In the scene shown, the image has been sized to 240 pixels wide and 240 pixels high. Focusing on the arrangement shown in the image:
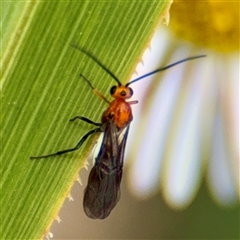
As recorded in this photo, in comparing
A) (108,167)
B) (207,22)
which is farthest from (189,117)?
(108,167)

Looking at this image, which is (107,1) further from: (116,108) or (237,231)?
(237,231)

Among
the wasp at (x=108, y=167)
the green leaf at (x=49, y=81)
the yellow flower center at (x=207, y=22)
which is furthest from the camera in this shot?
the yellow flower center at (x=207, y=22)

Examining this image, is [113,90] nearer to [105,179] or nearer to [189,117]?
[105,179]

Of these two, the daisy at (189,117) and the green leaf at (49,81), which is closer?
the green leaf at (49,81)

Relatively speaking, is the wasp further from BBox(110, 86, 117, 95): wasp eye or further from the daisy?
the daisy

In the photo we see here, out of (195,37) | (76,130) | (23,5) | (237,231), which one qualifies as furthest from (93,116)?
(237,231)

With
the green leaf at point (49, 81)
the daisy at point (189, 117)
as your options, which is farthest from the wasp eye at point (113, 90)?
the daisy at point (189, 117)

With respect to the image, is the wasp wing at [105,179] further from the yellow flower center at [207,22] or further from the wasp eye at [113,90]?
the yellow flower center at [207,22]
